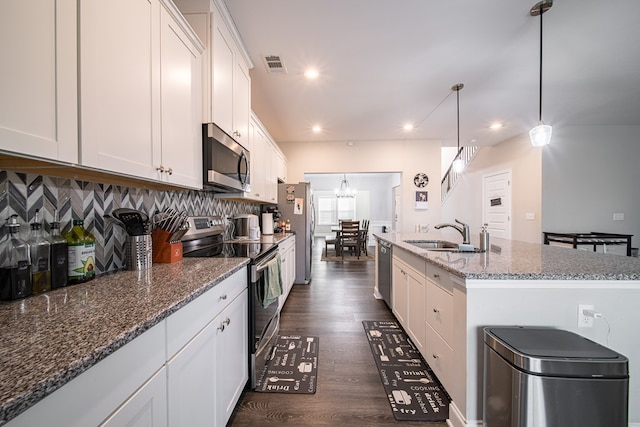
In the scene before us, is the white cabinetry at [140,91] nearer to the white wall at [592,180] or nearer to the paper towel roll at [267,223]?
the paper towel roll at [267,223]

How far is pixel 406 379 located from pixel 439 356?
352 mm

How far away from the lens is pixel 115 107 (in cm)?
100

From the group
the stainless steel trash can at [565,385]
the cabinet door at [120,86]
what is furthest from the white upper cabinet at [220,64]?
the stainless steel trash can at [565,385]

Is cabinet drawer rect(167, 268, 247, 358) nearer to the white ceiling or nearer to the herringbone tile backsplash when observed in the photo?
the herringbone tile backsplash

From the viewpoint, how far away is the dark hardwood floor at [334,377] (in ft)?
4.74

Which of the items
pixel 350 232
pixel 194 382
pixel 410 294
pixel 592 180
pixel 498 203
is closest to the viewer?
pixel 194 382

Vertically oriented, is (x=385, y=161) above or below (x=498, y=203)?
above

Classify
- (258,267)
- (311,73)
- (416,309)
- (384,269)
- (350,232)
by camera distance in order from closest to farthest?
(258,267) → (416,309) → (311,73) → (384,269) → (350,232)

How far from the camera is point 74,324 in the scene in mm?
659

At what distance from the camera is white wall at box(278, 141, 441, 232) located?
506 cm

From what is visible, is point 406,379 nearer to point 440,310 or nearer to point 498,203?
point 440,310

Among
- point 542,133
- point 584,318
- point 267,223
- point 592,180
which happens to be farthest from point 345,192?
point 584,318

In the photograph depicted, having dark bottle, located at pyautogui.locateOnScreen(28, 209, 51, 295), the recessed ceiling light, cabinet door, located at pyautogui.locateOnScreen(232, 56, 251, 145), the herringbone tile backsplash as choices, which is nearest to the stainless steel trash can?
dark bottle, located at pyautogui.locateOnScreen(28, 209, 51, 295)

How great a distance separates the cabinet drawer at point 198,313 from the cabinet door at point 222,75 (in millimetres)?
1170
